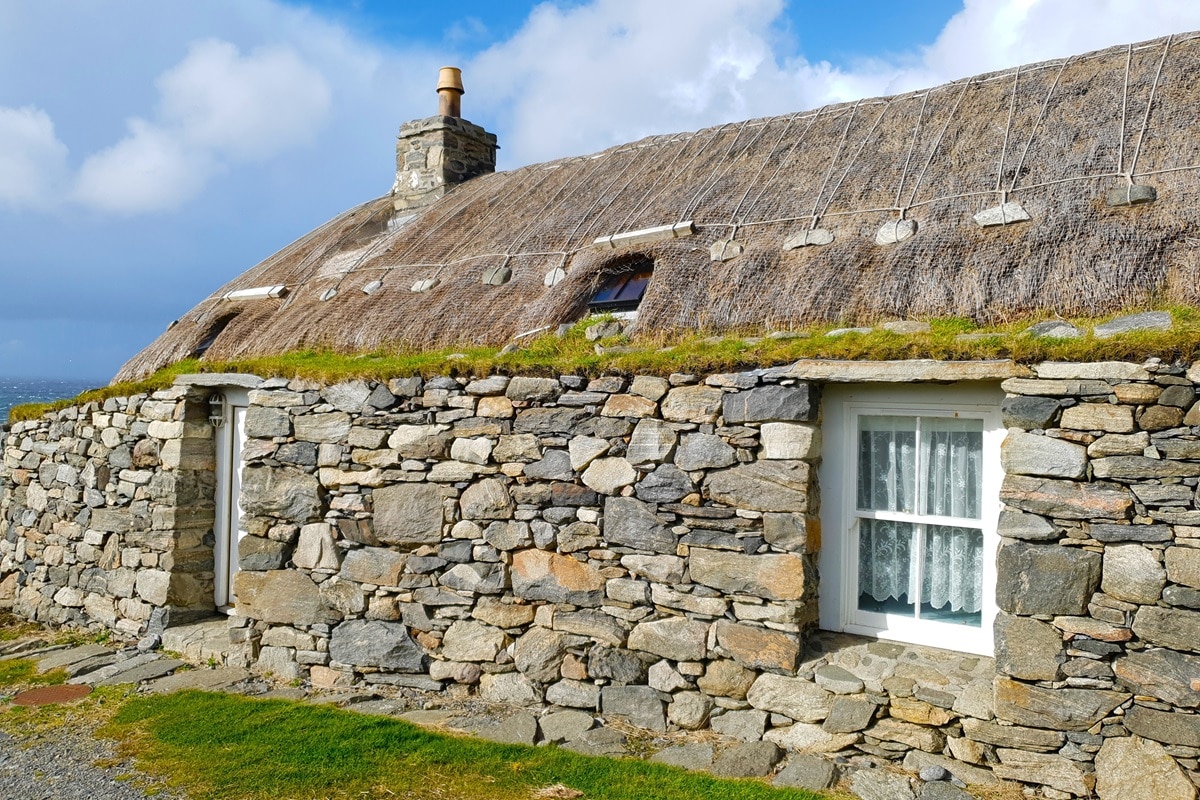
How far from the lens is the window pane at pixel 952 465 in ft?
15.8

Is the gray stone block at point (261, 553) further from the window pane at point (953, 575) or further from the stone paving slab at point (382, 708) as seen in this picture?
the window pane at point (953, 575)

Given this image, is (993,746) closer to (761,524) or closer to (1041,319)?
(761,524)

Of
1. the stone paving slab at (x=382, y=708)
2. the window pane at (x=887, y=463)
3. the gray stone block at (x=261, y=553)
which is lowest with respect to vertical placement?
the stone paving slab at (x=382, y=708)

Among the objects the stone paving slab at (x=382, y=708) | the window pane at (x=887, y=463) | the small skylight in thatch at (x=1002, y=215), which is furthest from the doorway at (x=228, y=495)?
the small skylight in thatch at (x=1002, y=215)

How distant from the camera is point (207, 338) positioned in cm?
874

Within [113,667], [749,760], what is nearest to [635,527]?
[749,760]

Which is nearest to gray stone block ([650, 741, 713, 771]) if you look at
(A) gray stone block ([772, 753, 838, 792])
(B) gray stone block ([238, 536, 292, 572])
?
(A) gray stone block ([772, 753, 838, 792])

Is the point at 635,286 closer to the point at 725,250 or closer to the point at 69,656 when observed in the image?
the point at 725,250

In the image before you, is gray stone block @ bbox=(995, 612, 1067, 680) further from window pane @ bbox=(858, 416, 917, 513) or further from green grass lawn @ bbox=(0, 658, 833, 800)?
green grass lawn @ bbox=(0, 658, 833, 800)

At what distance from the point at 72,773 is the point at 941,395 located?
5.45 meters

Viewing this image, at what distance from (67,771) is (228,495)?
2.87m

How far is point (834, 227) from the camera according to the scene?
6059mm

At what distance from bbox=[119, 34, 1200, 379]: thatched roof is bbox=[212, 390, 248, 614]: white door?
0.67 meters

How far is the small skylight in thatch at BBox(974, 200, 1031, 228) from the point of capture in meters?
5.38
